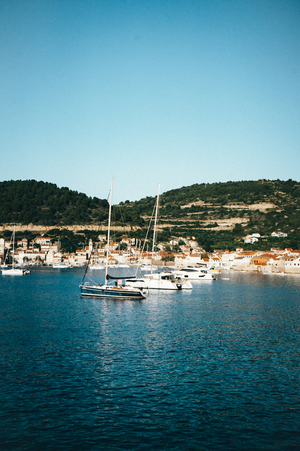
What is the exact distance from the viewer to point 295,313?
3822 centimetres

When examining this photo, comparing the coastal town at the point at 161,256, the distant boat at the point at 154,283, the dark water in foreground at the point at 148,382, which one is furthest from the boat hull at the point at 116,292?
the coastal town at the point at 161,256

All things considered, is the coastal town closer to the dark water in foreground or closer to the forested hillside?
the forested hillside

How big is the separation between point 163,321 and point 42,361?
13.4 metres

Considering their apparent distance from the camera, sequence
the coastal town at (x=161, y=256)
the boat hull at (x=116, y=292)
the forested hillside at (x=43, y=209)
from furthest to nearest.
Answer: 1. the forested hillside at (x=43, y=209)
2. the coastal town at (x=161, y=256)
3. the boat hull at (x=116, y=292)

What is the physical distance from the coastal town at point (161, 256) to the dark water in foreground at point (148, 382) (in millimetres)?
73523

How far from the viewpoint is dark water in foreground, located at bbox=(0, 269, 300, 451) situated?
44.2 ft

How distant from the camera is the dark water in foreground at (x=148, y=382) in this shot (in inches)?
530

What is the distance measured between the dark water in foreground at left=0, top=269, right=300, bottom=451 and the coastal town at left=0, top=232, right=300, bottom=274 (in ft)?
241

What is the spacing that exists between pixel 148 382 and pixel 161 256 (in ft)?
413

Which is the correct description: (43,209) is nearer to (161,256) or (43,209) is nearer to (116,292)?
(161,256)

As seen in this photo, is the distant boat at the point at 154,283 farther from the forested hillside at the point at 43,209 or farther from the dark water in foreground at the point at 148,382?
the forested hillside at the point at 43,209

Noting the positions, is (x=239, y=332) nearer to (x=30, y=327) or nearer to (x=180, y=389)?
(x=180, y=389)

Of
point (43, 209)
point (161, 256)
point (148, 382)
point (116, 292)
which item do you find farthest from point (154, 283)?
point (43, 209)

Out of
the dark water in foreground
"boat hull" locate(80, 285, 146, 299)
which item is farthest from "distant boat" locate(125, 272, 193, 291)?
the dark water in foreground
